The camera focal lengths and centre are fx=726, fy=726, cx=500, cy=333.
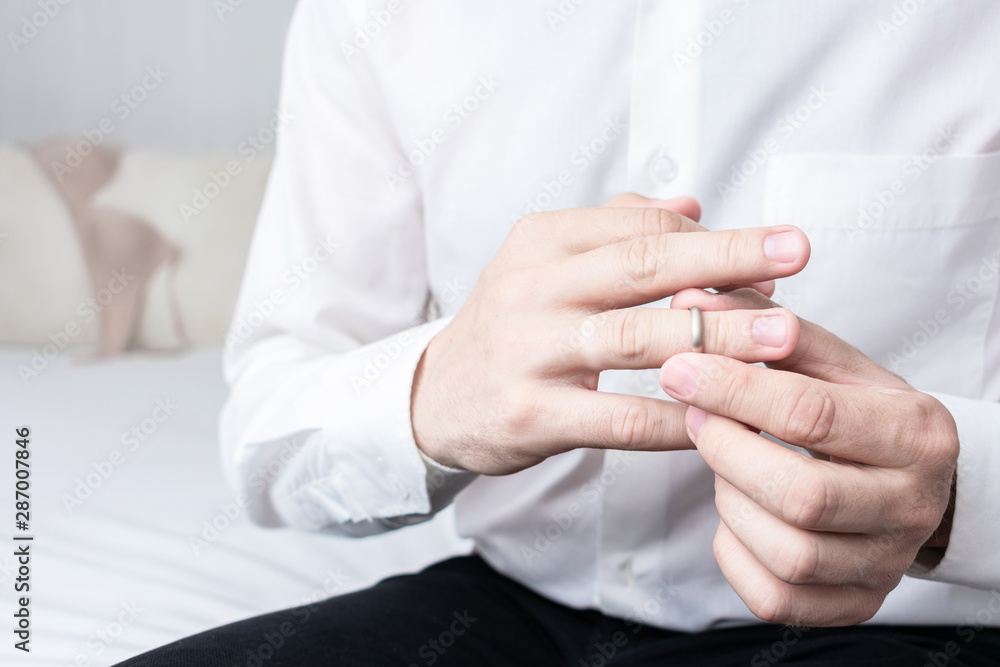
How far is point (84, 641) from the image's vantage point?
30.0 inches

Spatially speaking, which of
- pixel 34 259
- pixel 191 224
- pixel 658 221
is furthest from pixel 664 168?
pixel 34 259

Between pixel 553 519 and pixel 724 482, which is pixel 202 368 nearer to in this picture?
pixel 553 519

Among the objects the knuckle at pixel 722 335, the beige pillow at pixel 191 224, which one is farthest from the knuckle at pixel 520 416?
the beige pillow at pixel 191 224

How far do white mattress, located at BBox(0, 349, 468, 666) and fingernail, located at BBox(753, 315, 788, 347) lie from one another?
71cm

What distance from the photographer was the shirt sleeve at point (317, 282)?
24.3 inches

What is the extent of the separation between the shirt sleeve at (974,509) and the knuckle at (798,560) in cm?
17

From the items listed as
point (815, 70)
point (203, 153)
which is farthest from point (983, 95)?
point (203, 153)

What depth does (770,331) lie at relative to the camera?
0.36m

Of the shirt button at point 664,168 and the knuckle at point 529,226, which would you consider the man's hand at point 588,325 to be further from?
the shirt button at point 664,168

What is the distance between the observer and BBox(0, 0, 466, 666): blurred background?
1001 mm

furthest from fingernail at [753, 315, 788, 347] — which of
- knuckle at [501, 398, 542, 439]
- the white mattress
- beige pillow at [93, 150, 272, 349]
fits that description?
beige pillow at [93, 150, 272, 349]

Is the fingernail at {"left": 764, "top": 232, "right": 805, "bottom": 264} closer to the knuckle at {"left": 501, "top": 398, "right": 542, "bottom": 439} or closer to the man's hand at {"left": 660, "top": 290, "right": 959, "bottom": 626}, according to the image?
the man's hand at {"left": 660, "top": 290, "right": 959, "bottom": 626}

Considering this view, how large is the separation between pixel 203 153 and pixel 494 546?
142 centimetres

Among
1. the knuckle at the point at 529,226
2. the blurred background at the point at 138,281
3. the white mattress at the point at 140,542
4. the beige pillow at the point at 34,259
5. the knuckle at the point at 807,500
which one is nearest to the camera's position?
the knuckle at the point at 807,500
